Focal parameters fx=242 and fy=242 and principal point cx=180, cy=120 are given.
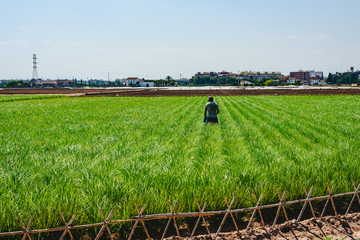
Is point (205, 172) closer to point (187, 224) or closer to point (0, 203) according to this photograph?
point (187, 224)

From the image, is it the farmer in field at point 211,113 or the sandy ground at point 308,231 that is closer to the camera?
the sandy ground at point 308,231

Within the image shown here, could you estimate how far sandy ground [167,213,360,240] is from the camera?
3.41 metres

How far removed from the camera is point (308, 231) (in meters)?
3.54

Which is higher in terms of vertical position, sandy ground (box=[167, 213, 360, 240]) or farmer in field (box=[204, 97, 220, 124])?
farmer in field (box=[204, 97, 220, 124])

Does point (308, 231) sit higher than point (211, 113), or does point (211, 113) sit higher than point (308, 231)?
point (211, 113)

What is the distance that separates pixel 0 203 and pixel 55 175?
4.26 feet

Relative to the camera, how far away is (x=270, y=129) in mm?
10578

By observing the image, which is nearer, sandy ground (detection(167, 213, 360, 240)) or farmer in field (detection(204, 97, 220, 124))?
sandy ground (detection(167, 213, 360, 240))

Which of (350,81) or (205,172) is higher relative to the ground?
(350,81)

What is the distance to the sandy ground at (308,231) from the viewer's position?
341cm

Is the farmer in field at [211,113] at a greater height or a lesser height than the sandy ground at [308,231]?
greater

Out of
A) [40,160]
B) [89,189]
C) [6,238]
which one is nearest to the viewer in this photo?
[6,238]

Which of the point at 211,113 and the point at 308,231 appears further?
the point at 211,113

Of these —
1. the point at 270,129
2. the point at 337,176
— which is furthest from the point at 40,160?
the point at 270,129
